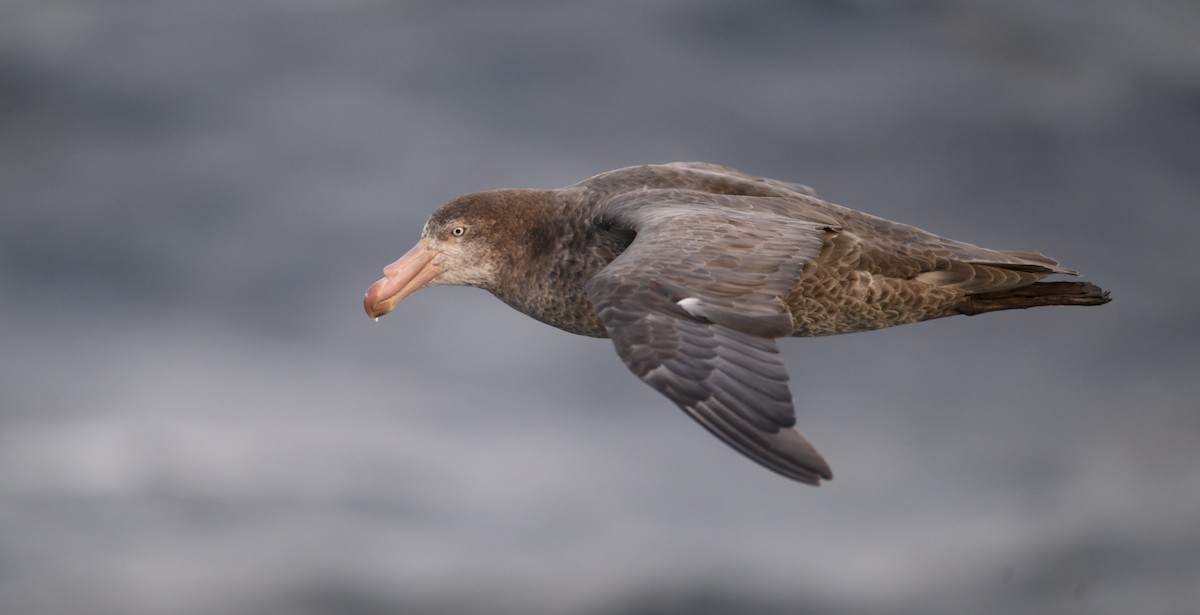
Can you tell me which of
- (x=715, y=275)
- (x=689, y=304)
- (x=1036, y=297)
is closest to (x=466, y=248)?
(x=715, y=275)

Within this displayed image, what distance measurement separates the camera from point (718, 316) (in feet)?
27.8

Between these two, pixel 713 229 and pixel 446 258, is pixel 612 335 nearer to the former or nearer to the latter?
pixel 713 229

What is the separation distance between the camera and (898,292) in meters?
10.2

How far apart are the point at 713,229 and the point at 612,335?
1158mm

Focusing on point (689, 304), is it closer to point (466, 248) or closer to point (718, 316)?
point (718, 316)

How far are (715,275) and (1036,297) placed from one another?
2696mm

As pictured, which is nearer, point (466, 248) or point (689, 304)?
point (689, 304)

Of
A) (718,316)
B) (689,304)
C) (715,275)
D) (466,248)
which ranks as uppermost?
(466,248)

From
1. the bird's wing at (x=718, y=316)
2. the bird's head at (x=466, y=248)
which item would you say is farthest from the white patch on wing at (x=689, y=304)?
the bird's head at (x=466, y=248)

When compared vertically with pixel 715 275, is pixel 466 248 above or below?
above

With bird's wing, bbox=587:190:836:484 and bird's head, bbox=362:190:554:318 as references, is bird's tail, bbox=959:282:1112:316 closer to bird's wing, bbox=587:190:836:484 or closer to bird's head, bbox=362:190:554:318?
bird's wing, bbox=587:190:836:484

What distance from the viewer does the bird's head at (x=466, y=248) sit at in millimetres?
10984

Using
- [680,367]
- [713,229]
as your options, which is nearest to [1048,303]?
[713,229]

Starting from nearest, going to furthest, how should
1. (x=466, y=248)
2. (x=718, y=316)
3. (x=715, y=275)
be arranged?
(x=718, y=316) → (x=715, y=275) → (x=466, y=248)
